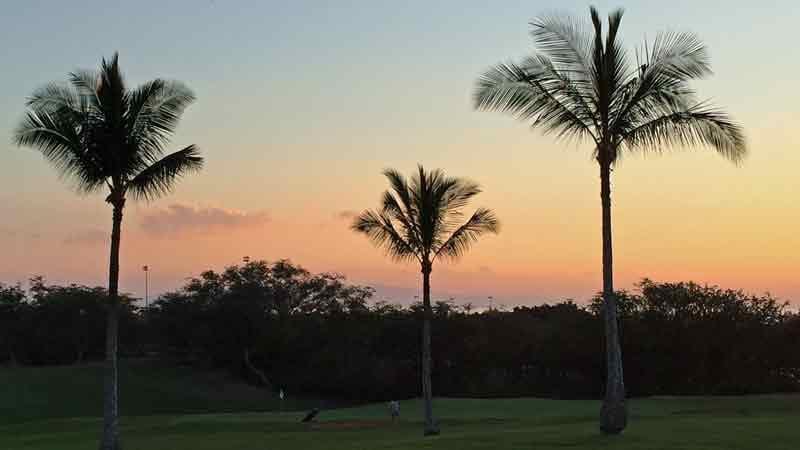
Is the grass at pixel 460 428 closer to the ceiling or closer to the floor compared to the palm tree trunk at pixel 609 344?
closer to the floor

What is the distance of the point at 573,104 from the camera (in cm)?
2134

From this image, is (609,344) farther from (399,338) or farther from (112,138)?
(399,338)

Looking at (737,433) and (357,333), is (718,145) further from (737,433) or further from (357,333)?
(357,333)

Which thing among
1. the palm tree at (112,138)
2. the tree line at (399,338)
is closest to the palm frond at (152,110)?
the palm tree at (112,138)

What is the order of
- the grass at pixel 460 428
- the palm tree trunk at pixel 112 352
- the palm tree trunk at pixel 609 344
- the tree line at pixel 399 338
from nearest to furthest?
the grass at pixel 460 428, the palm tree trunk at pixel 609 344, the palm tree trunk at pixel 112 352, the tree line at pixel 399 338

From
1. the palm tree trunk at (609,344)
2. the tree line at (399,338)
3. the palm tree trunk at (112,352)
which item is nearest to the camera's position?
the palm tree trunk at (609,344)

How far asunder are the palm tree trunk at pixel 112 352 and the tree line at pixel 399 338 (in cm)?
4300

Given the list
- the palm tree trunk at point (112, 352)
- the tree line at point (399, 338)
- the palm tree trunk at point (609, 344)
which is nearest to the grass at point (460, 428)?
the palm tree trunk at point (609, 344)

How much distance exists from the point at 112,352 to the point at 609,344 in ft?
37.0

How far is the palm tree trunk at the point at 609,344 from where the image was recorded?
66.2 ft

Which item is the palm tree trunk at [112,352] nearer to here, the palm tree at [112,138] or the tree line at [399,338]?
the palm tree at [112,138]

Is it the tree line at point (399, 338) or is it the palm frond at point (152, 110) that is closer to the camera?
the palm frond at point (152, 110)

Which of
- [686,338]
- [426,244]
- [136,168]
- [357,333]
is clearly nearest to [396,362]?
[357,333]

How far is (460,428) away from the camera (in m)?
34.3
